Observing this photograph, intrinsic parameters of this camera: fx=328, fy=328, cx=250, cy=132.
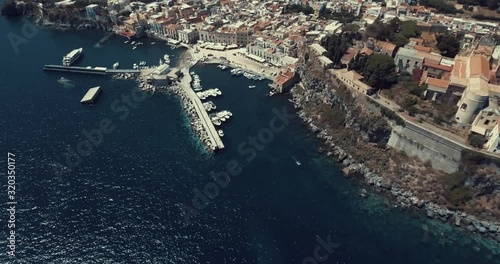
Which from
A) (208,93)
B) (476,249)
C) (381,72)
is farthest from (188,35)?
(476,249)

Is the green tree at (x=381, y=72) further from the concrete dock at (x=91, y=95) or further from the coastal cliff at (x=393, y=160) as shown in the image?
the concrete dock at (x=91, y=95)

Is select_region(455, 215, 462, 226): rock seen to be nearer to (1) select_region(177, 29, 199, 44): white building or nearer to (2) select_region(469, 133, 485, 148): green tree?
(2) select_region(469, 133, 485, 148): green tree

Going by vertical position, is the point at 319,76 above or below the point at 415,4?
below

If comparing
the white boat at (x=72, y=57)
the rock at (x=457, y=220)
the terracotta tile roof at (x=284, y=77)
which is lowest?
the rock at (x=457, y=220)

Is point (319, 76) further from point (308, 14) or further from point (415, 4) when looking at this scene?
point (415, 4)

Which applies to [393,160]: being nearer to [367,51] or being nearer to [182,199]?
[367,51]

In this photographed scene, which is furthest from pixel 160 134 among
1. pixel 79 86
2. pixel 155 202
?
pixel 79 86

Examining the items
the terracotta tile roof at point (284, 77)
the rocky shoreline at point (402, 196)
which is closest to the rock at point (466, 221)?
the rocky shoreline at point (402, 196)
